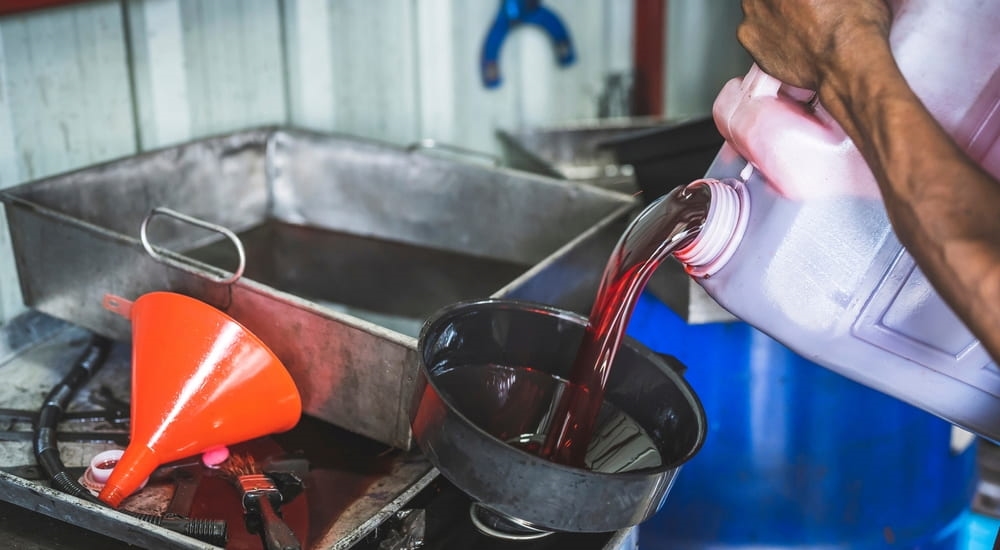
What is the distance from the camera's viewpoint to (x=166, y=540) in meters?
1.07

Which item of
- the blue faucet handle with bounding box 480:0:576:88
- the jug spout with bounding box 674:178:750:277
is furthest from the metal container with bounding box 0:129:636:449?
the blue faucet handle with bounding box 480:0:576:88

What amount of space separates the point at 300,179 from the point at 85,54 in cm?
47

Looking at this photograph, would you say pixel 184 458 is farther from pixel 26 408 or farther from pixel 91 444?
pixel 26 408

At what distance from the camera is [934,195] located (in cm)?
79

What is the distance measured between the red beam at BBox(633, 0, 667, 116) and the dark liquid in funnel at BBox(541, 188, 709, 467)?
1839 millimetres

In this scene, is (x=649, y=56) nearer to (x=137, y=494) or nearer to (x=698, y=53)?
(x=698, y=53)

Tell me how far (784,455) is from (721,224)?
721 millimetres

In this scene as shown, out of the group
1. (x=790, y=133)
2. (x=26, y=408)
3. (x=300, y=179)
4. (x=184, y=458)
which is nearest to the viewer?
(x=790, y=133)

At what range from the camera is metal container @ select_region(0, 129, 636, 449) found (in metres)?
1.31

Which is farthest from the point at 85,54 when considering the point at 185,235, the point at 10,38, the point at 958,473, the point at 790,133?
the point at 958,473

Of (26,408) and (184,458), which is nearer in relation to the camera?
(184,458)

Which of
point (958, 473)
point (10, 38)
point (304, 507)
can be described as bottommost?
point (958, 473)

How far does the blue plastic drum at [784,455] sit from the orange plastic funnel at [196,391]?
689mm

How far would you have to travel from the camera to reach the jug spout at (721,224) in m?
1.03
